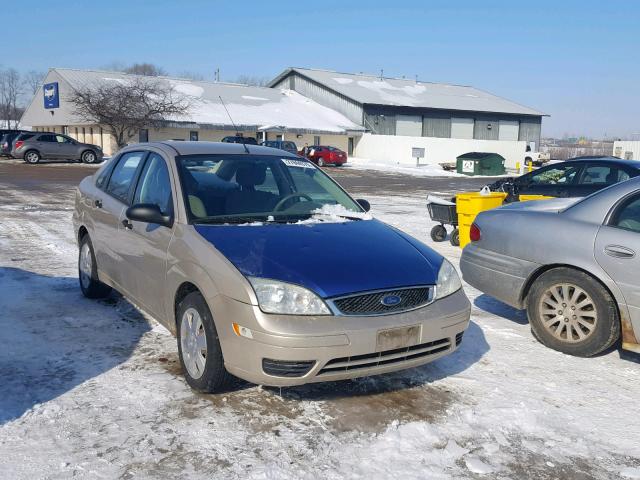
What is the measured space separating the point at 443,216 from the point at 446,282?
636 cm

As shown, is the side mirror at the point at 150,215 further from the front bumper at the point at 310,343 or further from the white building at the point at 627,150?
the white building at the point at 627,150

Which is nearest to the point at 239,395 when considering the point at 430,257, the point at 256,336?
the point at 256,336

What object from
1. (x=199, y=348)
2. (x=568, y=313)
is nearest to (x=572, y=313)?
(x=568, y=313)

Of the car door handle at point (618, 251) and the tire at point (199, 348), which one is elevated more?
the car door handle at point (618, 251)

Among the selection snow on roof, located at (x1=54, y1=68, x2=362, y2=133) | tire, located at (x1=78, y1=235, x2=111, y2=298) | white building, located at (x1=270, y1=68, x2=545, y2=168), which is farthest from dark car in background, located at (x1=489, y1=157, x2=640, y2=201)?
white building, located at (x1=270, y1=68, x2=545, y2=168)

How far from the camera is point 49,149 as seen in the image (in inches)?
1245

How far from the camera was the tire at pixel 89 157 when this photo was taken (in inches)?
1282

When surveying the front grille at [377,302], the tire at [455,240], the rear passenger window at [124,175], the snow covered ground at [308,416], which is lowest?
the snow covered ground at [308,416]

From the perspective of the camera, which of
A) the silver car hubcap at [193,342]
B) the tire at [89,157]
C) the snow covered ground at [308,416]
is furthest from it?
the tire at [89,157]

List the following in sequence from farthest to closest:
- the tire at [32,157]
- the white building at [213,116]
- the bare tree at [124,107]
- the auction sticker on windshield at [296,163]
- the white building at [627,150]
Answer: the white building at [627,150]
the white building at [213,116]
the bare tree at [124,107]
the tire at [32,157]
the auction sticker on windshield at [296,163]

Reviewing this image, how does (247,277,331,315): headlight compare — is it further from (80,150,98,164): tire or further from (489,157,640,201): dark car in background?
(80,150,98,164): tire

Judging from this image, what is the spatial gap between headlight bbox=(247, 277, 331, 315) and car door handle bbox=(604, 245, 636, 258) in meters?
2.42

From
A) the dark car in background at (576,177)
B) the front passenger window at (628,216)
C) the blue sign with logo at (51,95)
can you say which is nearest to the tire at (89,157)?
the blue sign with logo at (51,95)

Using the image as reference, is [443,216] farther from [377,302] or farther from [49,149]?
[49,149]
